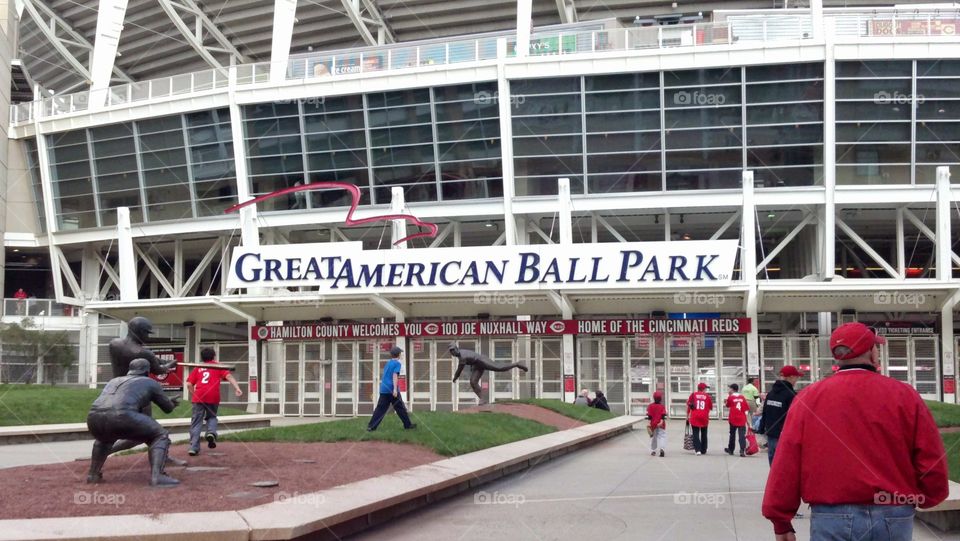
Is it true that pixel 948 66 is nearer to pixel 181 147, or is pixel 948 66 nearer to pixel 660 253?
pixel 660 253

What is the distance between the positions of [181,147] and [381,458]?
37.1 m

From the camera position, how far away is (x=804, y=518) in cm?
1182

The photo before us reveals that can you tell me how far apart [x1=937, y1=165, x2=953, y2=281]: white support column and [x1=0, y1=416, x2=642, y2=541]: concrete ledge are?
28.5m

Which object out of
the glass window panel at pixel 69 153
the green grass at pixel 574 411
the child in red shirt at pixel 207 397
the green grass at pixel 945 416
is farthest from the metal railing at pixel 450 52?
the child in red shirt at pixel 207 397

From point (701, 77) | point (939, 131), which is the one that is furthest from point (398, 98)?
point (939, 131)

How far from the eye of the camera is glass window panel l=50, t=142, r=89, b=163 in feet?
163

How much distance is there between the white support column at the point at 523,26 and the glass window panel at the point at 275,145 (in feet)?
36.1

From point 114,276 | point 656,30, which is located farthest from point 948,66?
point 114,276

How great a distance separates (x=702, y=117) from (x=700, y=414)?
22176 millimetres

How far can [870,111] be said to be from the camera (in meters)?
40.2

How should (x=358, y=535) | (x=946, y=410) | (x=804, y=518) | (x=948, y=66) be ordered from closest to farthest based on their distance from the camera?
(x=358, y=535), (x=804, y=518), (x=946, y=410), (x=948, y=66)

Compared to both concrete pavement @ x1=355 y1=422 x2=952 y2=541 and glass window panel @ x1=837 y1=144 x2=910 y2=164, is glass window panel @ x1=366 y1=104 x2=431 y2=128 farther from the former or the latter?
concrete pavement @ x1=355 y1=422 x2=952 y2=541

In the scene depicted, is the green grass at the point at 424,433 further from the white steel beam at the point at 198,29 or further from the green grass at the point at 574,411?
the white steel beam at the point at 198,29

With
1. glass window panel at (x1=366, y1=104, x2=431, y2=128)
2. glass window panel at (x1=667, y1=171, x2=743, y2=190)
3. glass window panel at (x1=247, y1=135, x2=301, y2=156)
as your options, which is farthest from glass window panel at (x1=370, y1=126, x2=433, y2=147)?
glass window panel at (x1=667, y1=171, x2=743, y2=190)
